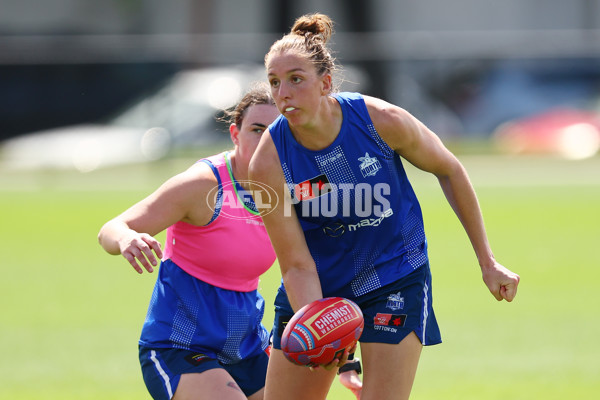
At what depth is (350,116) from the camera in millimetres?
4129

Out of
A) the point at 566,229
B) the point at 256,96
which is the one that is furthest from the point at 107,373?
the point at 566,229

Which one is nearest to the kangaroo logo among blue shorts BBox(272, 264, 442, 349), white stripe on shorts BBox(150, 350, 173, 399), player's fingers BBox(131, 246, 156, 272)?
blue shorts BBox(272, 264, 442, 349)

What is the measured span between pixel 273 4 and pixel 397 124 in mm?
24761

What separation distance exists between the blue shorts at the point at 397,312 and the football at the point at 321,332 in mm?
244

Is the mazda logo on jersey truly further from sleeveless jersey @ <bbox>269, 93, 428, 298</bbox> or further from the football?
the football

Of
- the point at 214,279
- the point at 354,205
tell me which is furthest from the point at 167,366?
the point at 354,205

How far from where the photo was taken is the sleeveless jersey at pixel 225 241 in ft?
14.9

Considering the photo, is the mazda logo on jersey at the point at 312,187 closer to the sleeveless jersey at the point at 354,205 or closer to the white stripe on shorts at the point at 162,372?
the sleeveless jersey at the point at 354,205

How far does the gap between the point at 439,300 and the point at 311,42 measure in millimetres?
5960

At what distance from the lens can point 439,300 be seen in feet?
31.5

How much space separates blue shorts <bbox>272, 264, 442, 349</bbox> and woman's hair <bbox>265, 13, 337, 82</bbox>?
103 centimetres

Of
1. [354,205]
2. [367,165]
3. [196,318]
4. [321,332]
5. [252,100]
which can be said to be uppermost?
[252,100]

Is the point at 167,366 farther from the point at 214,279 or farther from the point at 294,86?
the point at 294,86

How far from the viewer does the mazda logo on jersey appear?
13.4ft
